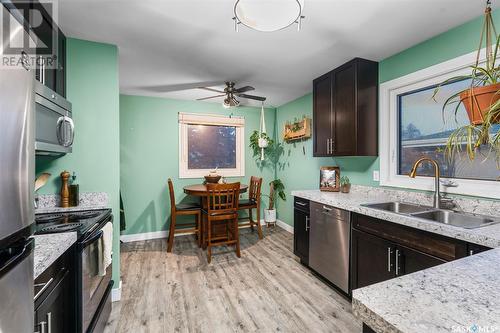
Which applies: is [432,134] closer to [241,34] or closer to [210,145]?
[241,34]

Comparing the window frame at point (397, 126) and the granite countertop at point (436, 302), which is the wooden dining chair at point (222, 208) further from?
the granite countertop at point (436, 302)

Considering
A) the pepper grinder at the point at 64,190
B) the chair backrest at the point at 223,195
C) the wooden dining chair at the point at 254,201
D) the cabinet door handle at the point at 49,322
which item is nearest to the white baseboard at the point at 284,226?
the wooden dining chair at the point at 254,201

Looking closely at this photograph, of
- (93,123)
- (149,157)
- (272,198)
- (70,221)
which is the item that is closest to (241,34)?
(93,123)

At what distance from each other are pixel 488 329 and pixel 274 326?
1.62m

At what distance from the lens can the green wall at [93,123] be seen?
6.68 ft

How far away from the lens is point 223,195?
312cm

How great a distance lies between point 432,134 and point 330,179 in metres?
1.23

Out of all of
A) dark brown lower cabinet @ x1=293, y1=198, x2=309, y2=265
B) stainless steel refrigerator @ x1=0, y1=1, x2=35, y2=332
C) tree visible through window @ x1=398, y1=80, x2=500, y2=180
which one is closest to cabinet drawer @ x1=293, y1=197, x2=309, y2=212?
dark brown lower cabinet @ x1=293, y1=198, x2=309, y2=265

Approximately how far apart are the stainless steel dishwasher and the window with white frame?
84.8 inches

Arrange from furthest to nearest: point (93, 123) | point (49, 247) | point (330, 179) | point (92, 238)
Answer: point (330, 179) → point (93, 123) → point (92, 238) → point (49, 247)

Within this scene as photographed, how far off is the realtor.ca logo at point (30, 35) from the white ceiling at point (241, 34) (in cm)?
13

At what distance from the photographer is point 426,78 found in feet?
6.97

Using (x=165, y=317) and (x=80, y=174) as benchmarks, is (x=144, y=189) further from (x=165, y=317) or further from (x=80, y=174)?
(x=165, y=317)

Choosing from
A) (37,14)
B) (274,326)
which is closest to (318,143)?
(274,326)
